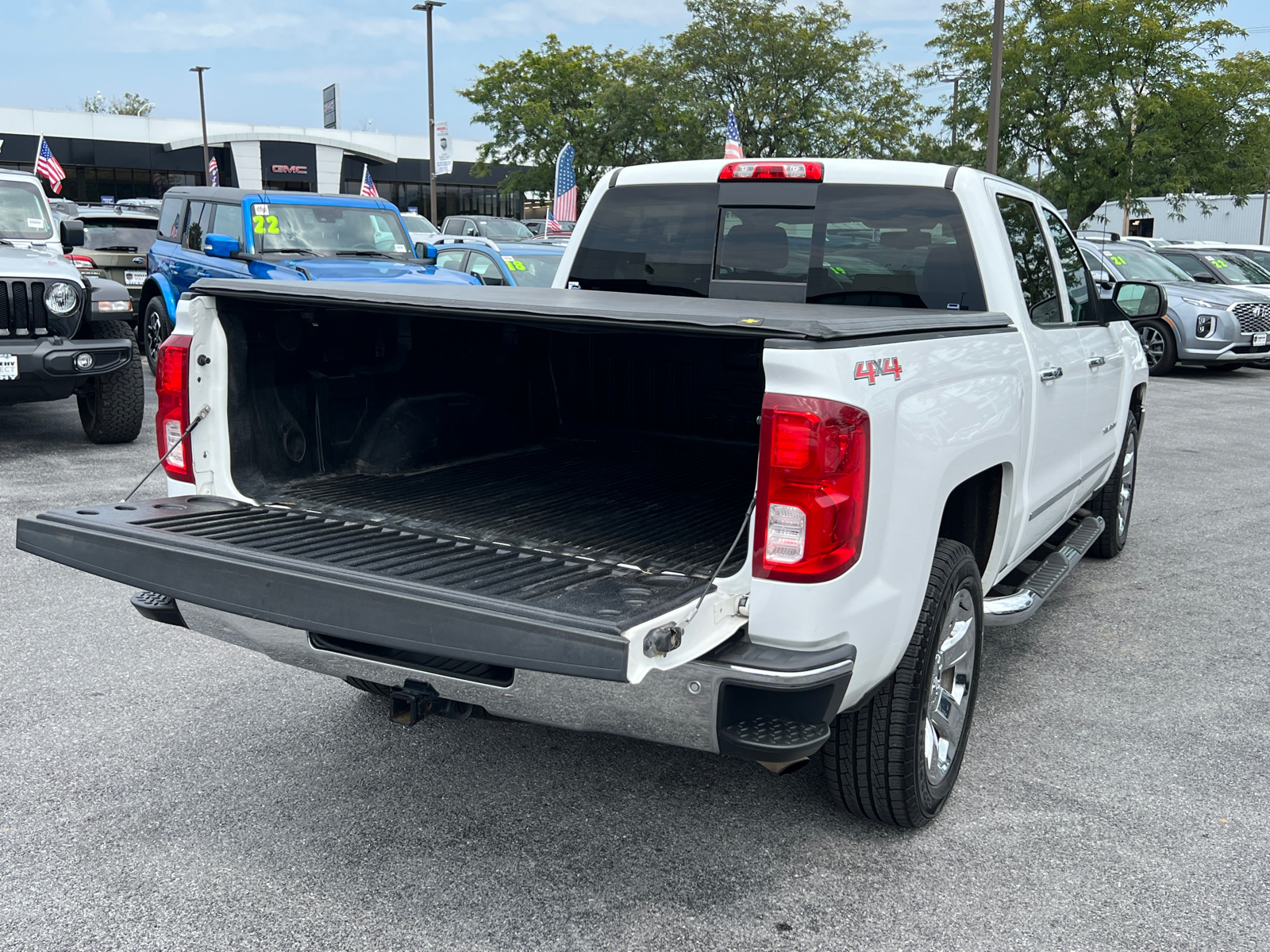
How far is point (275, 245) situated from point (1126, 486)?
7859 mm

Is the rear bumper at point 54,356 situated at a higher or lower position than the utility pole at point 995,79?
lower

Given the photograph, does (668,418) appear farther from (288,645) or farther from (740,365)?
(288,645)

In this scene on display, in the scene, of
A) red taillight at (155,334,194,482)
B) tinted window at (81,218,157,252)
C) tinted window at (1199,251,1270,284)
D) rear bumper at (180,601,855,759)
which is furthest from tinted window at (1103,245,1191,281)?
rear bumper at (180,601,855,759)

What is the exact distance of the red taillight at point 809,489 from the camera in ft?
8.02

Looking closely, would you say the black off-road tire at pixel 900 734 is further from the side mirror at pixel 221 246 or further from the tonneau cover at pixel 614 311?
the side mirror at pixel 221 246

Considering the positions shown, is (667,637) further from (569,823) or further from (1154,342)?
(1154,342)

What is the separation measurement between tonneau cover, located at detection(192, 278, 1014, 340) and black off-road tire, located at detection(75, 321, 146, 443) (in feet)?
19.5

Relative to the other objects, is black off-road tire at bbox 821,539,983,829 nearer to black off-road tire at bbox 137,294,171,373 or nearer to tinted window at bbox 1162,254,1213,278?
black off-road tire at bbox 137,294,171,373

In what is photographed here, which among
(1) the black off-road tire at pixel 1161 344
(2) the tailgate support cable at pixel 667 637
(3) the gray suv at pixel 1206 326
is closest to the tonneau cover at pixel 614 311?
(2) the tailgate support cable at pixel 667 637

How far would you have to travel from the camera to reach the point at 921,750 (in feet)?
10.1

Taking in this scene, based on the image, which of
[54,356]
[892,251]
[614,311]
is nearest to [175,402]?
[614,311]

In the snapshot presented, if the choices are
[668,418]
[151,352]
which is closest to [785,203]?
[668,418]

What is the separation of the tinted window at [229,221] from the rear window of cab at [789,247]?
6998mm

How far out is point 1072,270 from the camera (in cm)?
493
